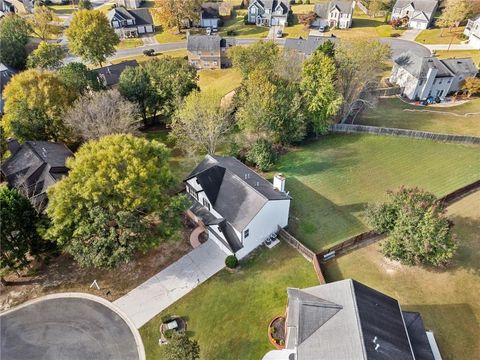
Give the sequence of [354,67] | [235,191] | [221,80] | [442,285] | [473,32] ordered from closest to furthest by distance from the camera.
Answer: [442,285]
[235,191]
[354,67]
[221,80]
[473,32]

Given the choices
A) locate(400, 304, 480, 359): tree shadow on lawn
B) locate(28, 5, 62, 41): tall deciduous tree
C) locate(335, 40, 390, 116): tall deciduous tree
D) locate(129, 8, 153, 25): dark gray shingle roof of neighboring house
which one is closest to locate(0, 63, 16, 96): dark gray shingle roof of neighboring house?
locate(28, 5, 62, 41): tall deciduous tree

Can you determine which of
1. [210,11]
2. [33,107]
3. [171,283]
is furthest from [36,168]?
[210,11]

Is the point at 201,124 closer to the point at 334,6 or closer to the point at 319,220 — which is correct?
the point at 319,220

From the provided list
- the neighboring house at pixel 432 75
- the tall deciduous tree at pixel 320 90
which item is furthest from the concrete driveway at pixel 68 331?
the neighboring house at pixel 432 75

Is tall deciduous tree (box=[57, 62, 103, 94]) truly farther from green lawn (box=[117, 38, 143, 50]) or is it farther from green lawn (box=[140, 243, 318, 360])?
green lawn (box=[117, 38, 143, 50])

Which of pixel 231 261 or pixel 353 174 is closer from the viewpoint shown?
pixel 231 261

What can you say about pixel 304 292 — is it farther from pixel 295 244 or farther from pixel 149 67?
pixel 149 67
